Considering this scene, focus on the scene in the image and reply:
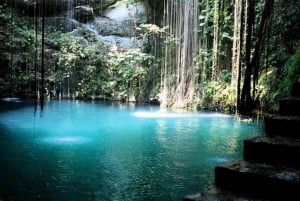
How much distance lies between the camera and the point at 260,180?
1.90 meters

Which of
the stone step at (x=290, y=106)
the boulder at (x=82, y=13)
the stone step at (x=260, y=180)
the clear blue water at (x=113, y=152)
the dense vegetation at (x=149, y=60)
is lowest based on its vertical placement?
the clear blue water at (x=113, y=152)

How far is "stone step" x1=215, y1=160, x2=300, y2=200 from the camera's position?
1.81 meters

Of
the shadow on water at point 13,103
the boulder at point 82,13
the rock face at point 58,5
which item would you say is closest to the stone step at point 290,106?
the shadow on water at point 13,103

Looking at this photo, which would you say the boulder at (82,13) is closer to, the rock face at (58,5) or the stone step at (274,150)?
the rock face at (58,5)

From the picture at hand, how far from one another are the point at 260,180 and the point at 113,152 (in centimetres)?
597

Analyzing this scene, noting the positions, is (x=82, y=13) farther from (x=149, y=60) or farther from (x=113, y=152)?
(x=113, y=152)

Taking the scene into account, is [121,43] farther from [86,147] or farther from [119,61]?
[86,147]

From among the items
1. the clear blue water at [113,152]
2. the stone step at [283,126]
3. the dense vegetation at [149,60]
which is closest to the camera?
the stone step at [283,126]

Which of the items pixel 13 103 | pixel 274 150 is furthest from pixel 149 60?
pixel 274 150

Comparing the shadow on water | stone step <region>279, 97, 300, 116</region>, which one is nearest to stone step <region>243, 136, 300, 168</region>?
stone step <region>279, 97, 300, 116</region>

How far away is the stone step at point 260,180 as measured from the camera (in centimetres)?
181

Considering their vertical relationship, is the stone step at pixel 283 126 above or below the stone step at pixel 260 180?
above

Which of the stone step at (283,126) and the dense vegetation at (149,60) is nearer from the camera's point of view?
the stone step at (283,126)

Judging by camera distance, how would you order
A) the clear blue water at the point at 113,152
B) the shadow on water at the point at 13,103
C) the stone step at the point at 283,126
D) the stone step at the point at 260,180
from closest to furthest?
the stone step at the point at 260,180, the stone step at the point at 283,126, the clear blue water at the point at 113,152, the shadow on water at the point at 13,103
